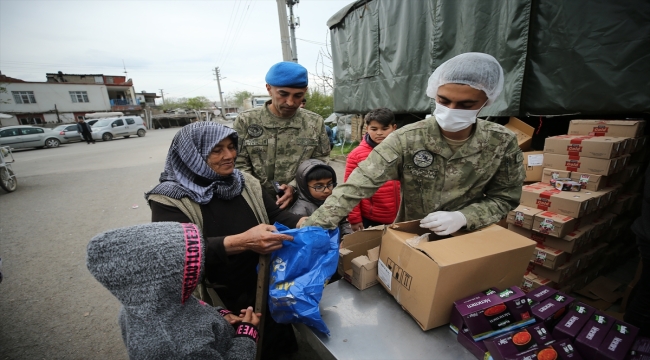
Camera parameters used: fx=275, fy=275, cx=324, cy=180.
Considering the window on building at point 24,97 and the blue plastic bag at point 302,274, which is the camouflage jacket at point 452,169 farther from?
the window on building at point 24,97

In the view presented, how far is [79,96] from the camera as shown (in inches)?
1199

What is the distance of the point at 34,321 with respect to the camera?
247 cm

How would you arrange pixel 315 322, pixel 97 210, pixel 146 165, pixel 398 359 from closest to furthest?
pixel 398 359
pixel 315 322
pixel 97 210
pixel 146 165

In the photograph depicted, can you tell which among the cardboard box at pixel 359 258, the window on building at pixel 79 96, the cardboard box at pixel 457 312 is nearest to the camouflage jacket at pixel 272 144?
the cardboard box at pixel 359 258

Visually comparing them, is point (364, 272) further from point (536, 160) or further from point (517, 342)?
point (536, 160)

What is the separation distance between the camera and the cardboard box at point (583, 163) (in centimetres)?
233

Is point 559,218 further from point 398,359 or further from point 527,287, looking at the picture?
point 398,359

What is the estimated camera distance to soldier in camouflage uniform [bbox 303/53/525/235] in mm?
1304

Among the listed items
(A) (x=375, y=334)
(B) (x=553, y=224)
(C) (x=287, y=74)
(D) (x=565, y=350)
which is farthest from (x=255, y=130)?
(B) (x=553, y=224)

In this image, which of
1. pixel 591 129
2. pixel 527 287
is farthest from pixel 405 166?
pixel 591 129

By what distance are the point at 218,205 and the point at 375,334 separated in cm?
99

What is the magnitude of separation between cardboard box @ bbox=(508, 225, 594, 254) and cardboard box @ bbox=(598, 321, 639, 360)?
56.3 inches

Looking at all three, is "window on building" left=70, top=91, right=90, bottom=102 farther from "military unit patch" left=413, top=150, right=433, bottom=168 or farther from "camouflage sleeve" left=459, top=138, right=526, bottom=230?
"camouflage sleeve" left=459, top=138, right=526, bottom=230

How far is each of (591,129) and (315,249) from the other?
3021 mm
